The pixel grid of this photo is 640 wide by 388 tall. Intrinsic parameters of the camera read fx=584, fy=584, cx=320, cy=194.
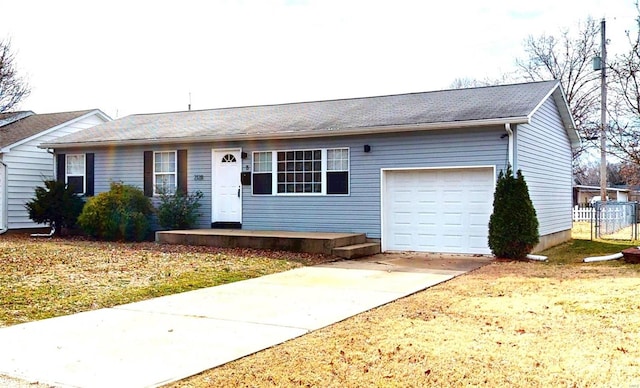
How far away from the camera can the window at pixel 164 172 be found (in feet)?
52.8

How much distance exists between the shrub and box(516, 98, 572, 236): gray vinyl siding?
2.30 feet

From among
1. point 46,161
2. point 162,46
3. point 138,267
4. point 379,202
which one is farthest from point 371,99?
point 46,161

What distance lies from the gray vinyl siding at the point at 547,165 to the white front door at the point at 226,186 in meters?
7.00

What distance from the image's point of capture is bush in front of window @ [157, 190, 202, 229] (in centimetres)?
1530

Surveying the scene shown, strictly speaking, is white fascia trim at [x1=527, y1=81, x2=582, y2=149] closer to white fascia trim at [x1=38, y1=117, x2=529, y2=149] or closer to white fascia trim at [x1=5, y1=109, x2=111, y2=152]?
white fascia trim at [x1=38, y1=117, x2=529, y2=149]

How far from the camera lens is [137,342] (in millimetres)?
5410

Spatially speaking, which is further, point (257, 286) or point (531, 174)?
point (531, 174)

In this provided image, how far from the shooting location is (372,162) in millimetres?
13453

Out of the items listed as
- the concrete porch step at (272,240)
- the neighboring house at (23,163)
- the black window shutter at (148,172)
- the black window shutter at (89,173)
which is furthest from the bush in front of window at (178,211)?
the neighboring house at (23,163)

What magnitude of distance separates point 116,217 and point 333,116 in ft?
20.3

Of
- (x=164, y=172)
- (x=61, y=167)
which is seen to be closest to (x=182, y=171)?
(x=164, y=172)

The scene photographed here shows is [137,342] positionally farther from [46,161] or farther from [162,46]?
[46,161]

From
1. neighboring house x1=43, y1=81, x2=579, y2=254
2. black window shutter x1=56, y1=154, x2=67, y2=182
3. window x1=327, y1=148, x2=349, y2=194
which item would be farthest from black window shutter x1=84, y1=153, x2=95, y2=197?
window x1=327, y1=148, x2=349, y2=194

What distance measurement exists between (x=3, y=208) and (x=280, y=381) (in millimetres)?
16714
